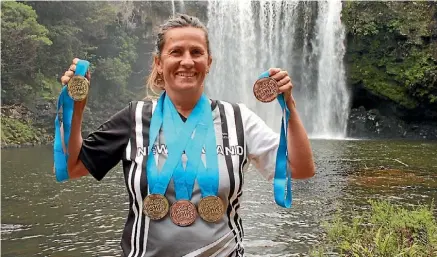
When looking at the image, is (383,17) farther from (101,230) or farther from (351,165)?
(101,230)

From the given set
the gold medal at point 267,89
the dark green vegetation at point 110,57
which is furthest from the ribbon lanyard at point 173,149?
the dark green vegetation at point 110,57

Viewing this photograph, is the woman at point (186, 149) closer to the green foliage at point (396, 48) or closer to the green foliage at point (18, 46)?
the green foliage at point (18, 46)

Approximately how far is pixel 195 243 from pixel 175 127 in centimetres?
44

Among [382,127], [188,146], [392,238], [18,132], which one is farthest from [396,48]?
[188,146]

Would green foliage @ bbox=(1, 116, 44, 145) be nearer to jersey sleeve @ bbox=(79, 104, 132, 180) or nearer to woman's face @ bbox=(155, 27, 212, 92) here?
jersey sleeve @ bbox=(79, 104, 132, 180)

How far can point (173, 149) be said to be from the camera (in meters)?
1.90

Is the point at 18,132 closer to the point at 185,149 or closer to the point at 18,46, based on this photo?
the point at 18,46

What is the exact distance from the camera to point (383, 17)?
93.5 feet

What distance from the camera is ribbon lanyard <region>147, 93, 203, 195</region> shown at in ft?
6.10

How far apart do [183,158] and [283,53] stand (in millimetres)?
31226

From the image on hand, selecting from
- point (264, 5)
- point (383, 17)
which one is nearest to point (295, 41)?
point (264, 5)

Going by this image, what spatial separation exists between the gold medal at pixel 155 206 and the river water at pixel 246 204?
185 inches

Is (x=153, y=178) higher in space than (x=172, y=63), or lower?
lower

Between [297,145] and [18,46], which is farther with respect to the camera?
[18,46]
